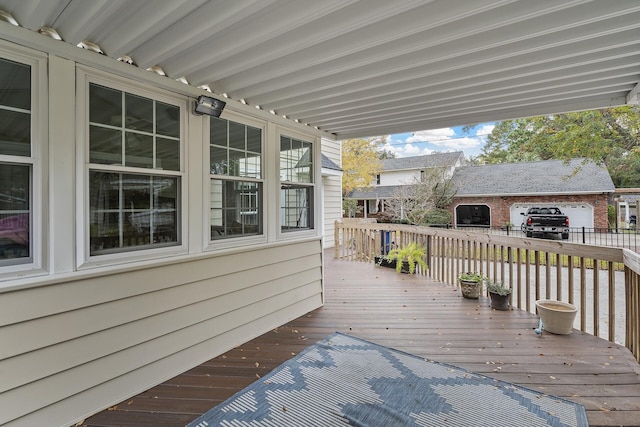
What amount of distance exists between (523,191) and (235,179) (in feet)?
54.1

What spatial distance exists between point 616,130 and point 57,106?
12.2 m

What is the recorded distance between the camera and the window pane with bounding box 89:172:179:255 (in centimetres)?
221

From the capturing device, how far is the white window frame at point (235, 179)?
9.45 ft

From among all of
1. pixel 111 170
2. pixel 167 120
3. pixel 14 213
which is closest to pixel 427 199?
pixel 167 120

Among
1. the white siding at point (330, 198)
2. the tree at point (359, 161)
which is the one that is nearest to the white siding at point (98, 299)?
the white siding at point (330, 198)

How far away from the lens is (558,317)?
3.31m

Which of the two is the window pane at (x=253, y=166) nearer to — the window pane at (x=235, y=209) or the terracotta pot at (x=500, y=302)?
the window pane at (x=235, y=209)

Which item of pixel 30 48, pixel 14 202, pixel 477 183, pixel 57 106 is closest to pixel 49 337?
pixel 14 202

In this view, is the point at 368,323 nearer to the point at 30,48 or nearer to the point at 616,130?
the point at 30,48

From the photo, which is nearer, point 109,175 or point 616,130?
point 109,175

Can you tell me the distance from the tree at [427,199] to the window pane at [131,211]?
12.6 metres

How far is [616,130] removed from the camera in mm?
8336

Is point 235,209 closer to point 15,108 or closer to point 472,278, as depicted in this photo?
point 15,108

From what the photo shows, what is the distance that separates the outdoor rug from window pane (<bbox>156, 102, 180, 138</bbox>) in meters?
2.32
